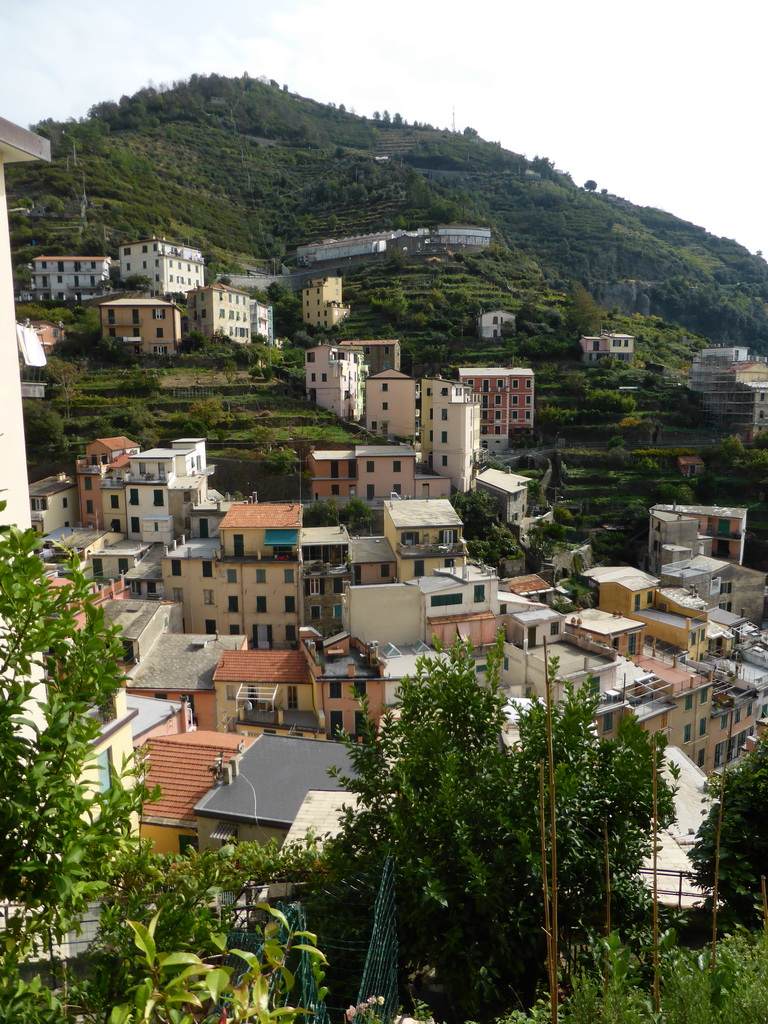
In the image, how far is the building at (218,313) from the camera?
48156mm

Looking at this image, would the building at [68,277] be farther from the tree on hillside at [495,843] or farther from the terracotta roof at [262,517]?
the tree on hillside at [495,843]

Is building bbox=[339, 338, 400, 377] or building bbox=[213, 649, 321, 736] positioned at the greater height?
building bbox=[339, 338, 400, 377]

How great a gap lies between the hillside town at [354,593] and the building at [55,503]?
0.45ft

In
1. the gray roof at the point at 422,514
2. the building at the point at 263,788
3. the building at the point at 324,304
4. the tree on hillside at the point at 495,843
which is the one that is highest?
the building at the point at 324,304

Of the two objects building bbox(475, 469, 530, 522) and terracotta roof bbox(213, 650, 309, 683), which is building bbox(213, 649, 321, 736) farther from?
building bbox(475, 469, 530, 522)

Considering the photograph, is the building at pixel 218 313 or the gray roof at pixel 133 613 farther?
the building at pixel 218 313

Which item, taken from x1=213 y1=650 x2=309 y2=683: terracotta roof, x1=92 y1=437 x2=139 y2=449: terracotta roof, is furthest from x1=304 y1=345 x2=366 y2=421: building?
x1=213 y1=650 x2=309 y2=683: terracotta roof

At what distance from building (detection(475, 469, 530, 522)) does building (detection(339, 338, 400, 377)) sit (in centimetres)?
1539

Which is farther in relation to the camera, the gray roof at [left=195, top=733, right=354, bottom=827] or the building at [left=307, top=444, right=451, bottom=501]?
the building at [left=307, top=444, right=451, bottom=501]

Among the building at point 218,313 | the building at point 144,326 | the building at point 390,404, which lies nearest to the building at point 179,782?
the building at point 390,404

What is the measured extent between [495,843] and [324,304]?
5723 centimetres

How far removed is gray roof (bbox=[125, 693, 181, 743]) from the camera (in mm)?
14411

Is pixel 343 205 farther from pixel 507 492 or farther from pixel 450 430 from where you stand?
pixel 507 492

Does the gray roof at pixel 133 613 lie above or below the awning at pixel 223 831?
above
